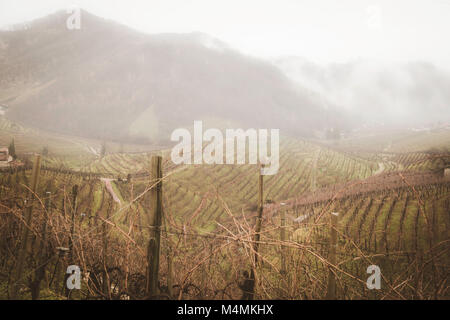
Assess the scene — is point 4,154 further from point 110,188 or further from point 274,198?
point 274,198

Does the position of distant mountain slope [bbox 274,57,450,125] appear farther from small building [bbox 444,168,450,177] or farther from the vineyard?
small building [bbox 444,168,450,177]

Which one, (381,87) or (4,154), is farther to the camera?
(381,87)

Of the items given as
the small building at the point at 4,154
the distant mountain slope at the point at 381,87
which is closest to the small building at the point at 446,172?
the distant mountain slope at the point at 381,87

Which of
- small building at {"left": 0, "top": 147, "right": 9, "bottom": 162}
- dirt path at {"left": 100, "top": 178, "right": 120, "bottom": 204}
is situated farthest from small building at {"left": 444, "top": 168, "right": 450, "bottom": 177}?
small building at {"left": 0, "top": 147, "right": 9, "bottom": 162}

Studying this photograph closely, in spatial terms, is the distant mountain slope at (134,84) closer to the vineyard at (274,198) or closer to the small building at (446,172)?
the vineyard at (274,198)

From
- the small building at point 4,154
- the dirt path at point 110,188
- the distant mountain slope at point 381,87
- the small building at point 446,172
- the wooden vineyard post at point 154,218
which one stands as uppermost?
the distant mountain slope at point 381,87

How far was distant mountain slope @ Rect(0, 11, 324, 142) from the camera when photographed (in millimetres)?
4344

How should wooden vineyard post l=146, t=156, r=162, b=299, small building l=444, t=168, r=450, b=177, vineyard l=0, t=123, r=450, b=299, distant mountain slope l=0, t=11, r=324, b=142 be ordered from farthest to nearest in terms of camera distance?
distant mountain slope l=0, t=11, r=324, b=142 < small building l=444, t=168, r=450, b=177 < vineyard l=0, t=123, r=450, b=299 < wooden vineyard post l=146, t=156, r=162, b=299

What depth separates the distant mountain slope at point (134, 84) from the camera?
4344 millimetres

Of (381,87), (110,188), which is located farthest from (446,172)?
(110,188)

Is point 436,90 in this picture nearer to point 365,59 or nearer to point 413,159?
point 365,59

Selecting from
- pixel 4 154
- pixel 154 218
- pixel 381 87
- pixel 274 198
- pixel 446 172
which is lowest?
pixel 154 218

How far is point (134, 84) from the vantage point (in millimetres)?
4844

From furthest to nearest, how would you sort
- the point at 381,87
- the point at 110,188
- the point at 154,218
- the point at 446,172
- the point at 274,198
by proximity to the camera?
1. the point at 381,87
2. the point at 274,198
3. the point at 110,188
4. the point at 446,172
5. the point at 154,218
